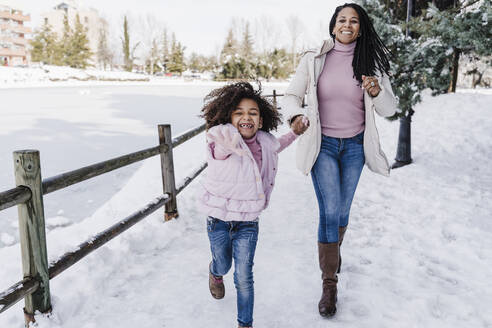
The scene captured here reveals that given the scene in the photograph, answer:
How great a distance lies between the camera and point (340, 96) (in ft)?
8.48

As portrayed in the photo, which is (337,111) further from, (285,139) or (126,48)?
(126,48)

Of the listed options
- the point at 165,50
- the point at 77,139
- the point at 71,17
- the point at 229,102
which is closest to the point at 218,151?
the point at 229,102

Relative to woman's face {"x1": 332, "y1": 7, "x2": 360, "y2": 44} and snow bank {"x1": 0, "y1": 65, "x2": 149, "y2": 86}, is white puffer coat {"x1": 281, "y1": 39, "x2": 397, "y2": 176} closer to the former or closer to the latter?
woman's face {"x1": 332, "y1": 7, "x2": 360, "y2": 44}

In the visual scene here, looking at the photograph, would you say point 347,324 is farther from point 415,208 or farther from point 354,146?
point 415,208

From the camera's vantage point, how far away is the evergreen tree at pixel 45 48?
202ft

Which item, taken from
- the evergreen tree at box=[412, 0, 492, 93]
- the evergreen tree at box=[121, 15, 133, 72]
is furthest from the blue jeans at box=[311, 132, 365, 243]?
the evergreen tree at box=[121, 15, 133, 72]

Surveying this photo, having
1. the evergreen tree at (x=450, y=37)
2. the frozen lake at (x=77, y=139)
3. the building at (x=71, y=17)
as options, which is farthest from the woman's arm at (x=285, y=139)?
the building at (x=71, y=17)

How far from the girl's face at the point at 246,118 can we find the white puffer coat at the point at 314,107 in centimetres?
28

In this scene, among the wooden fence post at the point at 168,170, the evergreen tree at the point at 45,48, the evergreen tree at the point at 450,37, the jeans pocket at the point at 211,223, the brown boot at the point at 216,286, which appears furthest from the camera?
the evergreen tree at the point at 45,48

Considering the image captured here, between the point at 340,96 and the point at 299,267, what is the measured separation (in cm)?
158

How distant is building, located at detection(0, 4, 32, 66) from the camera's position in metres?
71.4

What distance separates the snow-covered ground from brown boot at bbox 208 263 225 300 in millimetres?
77

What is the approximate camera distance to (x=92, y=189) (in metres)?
7.35

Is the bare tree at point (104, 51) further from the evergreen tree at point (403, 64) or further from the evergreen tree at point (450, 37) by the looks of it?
the evergreen tree at point (450, 37)
